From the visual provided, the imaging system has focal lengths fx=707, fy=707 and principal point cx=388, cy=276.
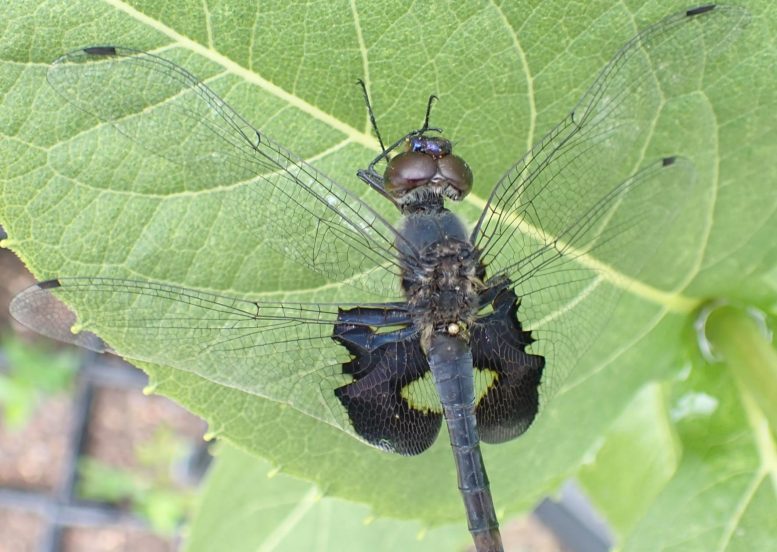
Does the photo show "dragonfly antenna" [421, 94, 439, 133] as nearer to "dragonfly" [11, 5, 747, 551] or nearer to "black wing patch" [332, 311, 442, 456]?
"dragonfly" [11, 5, 747, 551]

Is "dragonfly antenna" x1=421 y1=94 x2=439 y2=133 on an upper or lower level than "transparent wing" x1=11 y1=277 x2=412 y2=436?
upper

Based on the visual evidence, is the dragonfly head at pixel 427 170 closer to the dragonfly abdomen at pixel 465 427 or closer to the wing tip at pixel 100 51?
the dragonfly abdomen at pixel 465 427

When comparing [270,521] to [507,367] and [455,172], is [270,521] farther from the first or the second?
[455,172]

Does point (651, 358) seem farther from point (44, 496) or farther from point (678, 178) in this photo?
point (44, 496)

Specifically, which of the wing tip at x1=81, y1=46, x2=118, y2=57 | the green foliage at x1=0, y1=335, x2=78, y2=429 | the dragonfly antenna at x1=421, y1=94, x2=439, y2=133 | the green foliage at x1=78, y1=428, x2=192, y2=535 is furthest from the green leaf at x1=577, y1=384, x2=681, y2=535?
the green foliage at x1=0, y1=335, x2=78, y2=429

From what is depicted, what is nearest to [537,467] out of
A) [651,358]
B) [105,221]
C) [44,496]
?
[651,358]

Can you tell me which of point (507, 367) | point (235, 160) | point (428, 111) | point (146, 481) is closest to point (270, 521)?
point (507, 367)
